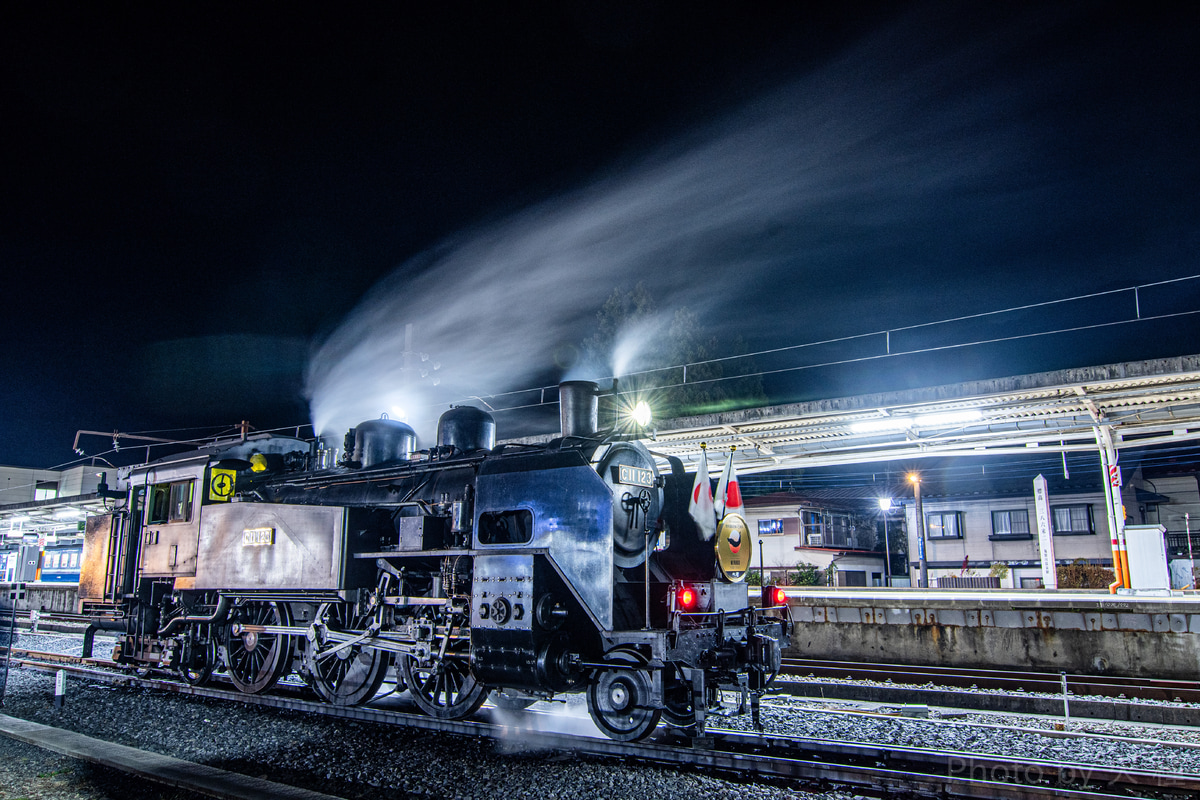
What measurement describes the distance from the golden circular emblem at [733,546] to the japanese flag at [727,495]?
0.09 m

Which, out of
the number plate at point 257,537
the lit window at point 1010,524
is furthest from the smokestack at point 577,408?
the lit window at point 1010,524

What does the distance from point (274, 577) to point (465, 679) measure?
2.93 metres

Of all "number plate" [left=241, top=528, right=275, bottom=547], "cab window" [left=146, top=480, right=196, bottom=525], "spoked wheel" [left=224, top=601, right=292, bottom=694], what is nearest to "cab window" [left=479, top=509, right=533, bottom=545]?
"number plate" [left=241, top=528, right=275, bottom=547]

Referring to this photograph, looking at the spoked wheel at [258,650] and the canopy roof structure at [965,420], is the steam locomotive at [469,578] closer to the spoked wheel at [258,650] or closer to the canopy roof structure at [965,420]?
the spoked wheel at [258,650]

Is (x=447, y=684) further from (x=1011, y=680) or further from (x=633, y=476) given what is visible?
(x=1011, y=680)

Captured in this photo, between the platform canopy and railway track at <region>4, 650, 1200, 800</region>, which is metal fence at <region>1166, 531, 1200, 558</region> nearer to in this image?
the platform canopy

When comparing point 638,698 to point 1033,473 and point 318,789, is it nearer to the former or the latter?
point 318,789

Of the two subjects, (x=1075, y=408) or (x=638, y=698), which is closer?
(x=638, y=698)

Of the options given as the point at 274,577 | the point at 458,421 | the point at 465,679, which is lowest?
the point at 465,679

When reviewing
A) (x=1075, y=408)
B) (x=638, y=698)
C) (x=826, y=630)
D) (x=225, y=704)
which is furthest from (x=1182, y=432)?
(x=225, y=704)

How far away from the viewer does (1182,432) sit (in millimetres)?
12219

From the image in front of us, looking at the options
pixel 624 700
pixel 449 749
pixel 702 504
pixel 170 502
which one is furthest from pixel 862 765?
pixel 170 502

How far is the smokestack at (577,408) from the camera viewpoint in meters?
7.71

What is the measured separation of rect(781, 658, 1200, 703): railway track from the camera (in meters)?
8.51
